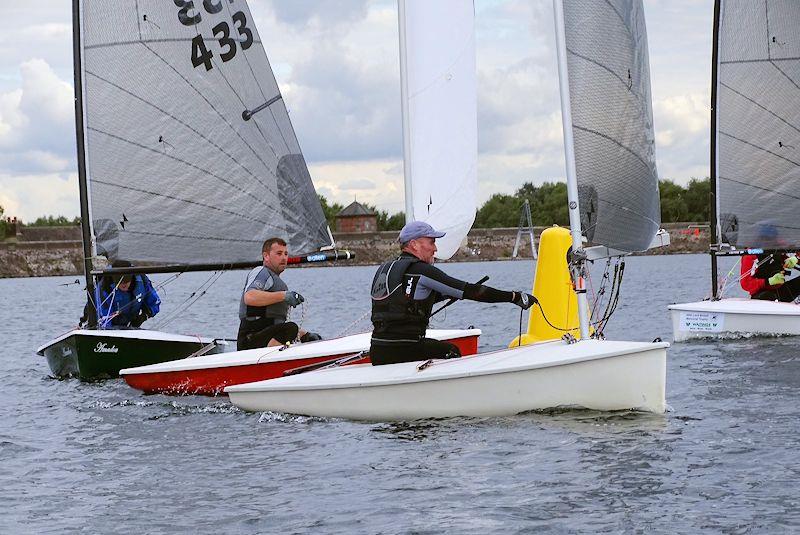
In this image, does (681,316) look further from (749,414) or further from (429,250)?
(429,250)

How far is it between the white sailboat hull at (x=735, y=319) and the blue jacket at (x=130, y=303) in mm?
6608

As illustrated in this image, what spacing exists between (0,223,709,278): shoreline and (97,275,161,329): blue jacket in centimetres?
6346

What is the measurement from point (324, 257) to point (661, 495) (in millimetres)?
6373

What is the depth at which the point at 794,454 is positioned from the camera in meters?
7.95

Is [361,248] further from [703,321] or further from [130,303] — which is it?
[130,303]

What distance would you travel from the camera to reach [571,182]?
9039mm

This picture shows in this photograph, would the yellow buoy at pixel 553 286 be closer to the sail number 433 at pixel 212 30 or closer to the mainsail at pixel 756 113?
the sail number 433 at pixel 212 30

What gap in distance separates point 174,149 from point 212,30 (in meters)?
1.32

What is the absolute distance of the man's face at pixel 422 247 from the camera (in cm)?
901

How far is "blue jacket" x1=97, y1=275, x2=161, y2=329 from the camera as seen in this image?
520 inches

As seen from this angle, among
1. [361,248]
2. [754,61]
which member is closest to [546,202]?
[361,248]

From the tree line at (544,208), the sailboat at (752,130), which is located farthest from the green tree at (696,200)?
the sailboat at (752,130)

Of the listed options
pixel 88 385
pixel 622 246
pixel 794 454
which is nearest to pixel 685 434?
pixel 794 454

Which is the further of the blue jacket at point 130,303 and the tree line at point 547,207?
the tree line at point 547,207
